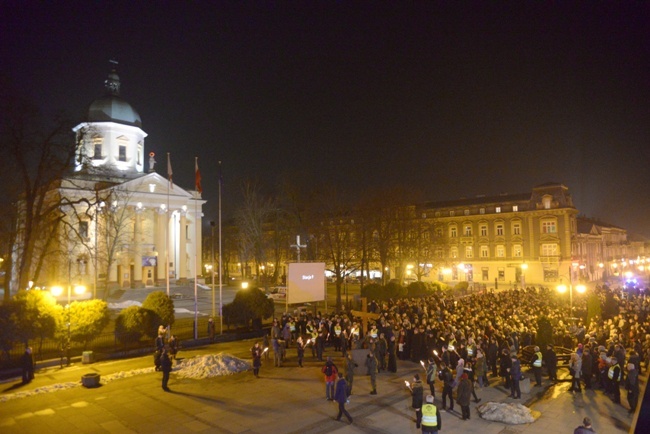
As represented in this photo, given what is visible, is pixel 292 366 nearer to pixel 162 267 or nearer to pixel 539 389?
pixel 539 389

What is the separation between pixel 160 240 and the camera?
55.8m

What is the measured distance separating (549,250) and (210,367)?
55.8 metres

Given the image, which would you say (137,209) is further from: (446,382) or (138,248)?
(446,382)

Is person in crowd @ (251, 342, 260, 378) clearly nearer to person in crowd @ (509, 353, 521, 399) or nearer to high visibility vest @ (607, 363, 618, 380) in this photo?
person in crowd @ (509, 353, 521, 399)

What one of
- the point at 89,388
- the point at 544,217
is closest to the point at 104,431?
the point at 89,388

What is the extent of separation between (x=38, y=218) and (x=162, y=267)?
32.5 meters

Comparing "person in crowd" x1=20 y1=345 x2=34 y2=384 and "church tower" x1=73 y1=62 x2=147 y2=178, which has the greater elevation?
"church tower" x1=73 y1=62 x2=147 y2=178

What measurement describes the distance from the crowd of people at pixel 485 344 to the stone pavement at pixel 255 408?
688mm

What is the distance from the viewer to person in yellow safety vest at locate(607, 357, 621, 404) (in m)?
14.0

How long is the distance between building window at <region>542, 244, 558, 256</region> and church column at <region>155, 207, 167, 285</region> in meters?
51.4

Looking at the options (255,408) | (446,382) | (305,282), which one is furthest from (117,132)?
(446,382)

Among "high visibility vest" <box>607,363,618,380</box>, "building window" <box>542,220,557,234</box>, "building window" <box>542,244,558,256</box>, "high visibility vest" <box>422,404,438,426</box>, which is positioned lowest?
"high visibility vest" <box>607,363,618,380</box>

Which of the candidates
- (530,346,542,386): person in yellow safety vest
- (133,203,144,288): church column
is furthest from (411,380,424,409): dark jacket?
(133,203,144,288): church column

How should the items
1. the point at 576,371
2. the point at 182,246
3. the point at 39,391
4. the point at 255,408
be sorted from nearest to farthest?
the point at 255,408 → the point at 576,371 → the point at 39,391 → the point at 182,246
